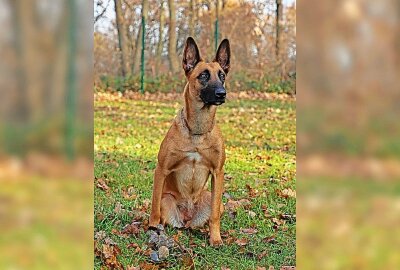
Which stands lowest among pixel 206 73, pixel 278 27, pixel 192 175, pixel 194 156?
pixel 192 175

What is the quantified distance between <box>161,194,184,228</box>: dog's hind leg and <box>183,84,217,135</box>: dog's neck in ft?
1.35

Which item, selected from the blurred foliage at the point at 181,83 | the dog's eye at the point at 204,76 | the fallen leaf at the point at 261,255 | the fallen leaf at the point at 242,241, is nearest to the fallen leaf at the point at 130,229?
the fallen leaf at the point at 242,241

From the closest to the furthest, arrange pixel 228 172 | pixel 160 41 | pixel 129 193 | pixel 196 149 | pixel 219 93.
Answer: pixel 219 93
pixel 196 149
pixel 129 193
pixel 228 172
pixel 160 41

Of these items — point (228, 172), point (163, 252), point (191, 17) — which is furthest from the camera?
point (191, 17)

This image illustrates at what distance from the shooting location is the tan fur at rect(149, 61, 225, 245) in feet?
9.06

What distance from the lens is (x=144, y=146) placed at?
477 centimetres

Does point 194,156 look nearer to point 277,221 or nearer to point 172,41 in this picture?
point 277,221

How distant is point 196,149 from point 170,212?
1.32 feet

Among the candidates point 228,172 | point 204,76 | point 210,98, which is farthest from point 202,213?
point 228,172

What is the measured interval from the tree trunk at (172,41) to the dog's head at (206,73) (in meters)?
3.23

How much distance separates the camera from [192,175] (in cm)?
283

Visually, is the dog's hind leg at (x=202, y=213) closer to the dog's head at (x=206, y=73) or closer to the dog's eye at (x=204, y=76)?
the dog's head at (x=206, y=73)

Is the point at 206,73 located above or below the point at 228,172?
above
